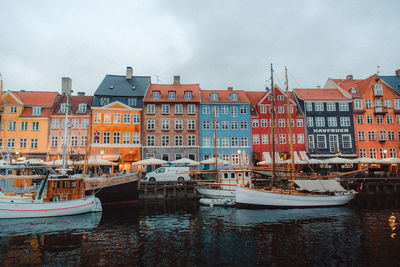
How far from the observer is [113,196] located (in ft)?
83.1

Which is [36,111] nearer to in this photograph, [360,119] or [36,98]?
[36,98]

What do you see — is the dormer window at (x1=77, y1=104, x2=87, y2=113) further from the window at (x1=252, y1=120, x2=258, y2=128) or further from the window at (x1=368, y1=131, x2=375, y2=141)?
the window at (x1=368, y1=131, x2=375, y2=141)

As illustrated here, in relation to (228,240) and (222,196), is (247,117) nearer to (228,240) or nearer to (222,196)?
(222,196)

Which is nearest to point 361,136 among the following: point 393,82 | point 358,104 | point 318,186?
point 358,104

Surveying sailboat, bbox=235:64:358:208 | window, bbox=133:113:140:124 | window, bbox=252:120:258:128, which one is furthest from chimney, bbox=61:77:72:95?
sailboat, bbox=235:64:358:208

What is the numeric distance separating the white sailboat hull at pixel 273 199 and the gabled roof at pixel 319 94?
23.4m

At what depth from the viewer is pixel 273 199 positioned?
78.2ft

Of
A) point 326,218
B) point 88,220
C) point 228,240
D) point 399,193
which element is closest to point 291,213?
point 326,218

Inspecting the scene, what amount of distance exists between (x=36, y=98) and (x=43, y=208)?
2933cm

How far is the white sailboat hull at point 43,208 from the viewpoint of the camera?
19781mm

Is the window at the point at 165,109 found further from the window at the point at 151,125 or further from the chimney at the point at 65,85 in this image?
the chimney at the point at 65,85

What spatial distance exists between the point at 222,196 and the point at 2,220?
19451mm

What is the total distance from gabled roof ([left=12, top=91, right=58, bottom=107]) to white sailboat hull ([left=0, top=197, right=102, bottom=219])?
25.4 metres

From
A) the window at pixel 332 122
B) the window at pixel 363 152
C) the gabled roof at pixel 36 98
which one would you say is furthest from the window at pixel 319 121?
the gabled roof at pixel 36 98
